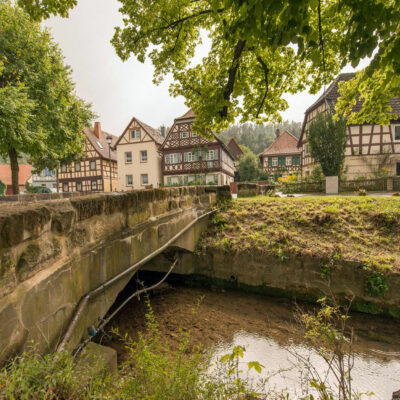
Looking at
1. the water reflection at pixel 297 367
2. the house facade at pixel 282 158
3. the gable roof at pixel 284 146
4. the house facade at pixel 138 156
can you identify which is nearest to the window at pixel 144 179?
the house facade at pixel 138 156

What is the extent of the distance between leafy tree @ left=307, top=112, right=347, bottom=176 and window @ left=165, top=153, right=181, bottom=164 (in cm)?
1356

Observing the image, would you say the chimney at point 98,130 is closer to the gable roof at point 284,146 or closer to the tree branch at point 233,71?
the gable roof at point 284,146

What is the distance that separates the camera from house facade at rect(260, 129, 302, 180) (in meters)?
31.9

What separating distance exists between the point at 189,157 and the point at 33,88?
15.9 m

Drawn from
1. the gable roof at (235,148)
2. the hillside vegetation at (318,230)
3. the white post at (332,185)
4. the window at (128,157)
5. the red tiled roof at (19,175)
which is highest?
the gable roof at (235,148)

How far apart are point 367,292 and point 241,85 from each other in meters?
5.58

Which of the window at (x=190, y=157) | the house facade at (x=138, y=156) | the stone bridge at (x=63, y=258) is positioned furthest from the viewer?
the house facade at (x=138, y=156)

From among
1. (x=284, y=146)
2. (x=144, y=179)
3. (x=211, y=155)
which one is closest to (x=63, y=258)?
(x=211, y=155)

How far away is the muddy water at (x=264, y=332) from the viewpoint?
9.57 ft

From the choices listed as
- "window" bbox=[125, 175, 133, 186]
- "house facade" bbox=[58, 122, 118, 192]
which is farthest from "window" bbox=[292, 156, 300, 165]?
"house facade" bbox=[58, 122, 118, 192]

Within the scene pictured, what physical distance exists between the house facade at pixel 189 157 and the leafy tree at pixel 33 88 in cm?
1338

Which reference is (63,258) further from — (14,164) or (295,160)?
(295,160)

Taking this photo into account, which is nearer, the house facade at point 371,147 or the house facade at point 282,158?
the house facade at point 371,147

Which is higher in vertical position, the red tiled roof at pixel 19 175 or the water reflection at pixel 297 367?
Answer: the red tiled roof at pixel 19 175
